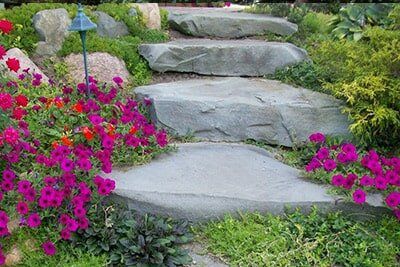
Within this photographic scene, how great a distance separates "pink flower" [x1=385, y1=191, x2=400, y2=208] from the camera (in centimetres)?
286

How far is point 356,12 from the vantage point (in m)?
6.19

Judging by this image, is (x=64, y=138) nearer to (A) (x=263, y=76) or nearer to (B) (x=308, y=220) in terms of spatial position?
(B) (x=308, y=220)

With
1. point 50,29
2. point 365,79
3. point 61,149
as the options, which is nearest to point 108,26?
point 50,29

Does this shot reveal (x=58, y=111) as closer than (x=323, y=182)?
No

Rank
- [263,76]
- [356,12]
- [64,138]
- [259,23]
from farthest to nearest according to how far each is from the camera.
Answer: [356,12]
[259,23]
[263,76]
[64,138]

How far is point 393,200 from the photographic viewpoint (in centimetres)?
287

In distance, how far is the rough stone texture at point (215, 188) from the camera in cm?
296

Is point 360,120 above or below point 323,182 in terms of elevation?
above

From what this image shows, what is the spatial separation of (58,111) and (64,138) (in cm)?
53

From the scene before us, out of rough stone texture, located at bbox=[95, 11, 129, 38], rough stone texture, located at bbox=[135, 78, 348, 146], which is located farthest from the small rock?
rough stone texture, located at bbox=[95, 11, 129, 38]

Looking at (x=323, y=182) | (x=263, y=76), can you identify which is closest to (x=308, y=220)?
(x=323, y=182)

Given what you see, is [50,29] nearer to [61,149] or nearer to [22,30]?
[22,30]

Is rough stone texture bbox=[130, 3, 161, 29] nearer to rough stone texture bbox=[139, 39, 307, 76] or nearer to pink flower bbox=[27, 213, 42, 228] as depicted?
rough stone texture bbox=[139, 39, 307, 76]

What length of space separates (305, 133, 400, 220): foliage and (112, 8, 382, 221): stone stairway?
111 mm
